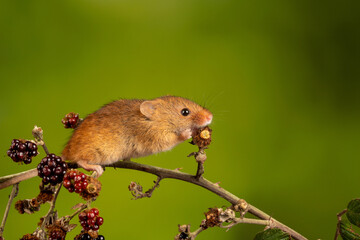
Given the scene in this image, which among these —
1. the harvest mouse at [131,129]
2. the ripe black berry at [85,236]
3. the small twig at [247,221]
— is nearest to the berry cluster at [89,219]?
the ripe black berry at [85,236]

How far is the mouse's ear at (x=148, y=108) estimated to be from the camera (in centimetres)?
162

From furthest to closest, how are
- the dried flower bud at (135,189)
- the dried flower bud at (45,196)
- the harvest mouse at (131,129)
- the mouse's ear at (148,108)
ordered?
1. the mouse's ear at (148,108)
2. the harvest mouse at (131,129)
3. the dried flower bud at (135,189)
4. the dried flower bud at (45,196)

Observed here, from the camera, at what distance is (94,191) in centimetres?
119

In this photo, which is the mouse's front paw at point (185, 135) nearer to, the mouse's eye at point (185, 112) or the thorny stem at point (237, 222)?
the mouse's eye at point (185, 112)

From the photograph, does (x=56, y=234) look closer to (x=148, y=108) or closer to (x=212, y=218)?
(x=212, y=218)

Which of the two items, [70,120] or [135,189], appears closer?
[135,189]

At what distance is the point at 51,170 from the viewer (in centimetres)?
122

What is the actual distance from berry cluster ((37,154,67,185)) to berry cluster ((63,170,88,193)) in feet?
0.10

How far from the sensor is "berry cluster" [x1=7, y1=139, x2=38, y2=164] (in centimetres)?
124

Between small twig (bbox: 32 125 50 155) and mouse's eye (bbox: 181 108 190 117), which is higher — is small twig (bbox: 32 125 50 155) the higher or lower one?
the lower one

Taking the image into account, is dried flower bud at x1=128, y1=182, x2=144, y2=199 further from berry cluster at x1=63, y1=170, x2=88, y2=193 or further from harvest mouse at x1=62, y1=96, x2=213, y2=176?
berry cluster at x1=63, y1=170, x2=88, y2=193

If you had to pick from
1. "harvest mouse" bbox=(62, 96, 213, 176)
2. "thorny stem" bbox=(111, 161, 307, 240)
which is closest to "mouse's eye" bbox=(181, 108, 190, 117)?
"harvest mouse" bbox=(62, 96, 213, 176)

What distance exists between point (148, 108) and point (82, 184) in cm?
54

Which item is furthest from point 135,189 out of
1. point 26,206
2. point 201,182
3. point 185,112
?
point 185,112
